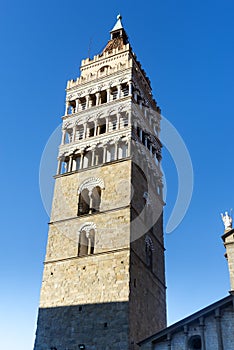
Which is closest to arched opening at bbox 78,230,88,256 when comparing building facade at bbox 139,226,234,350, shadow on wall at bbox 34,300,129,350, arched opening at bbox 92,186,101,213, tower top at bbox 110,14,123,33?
arched opening at bbox 92,186,101,213

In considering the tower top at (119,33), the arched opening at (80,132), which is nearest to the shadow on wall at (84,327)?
the arched opening at (80,132)

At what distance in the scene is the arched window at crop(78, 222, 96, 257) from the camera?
923 inches

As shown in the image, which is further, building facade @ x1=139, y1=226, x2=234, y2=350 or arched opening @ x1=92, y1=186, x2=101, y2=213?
arched opening @ x1=92, y1=186, x2=101, y2=213

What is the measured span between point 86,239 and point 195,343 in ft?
28.9

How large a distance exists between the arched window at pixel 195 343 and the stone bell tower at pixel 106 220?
10.1 feet

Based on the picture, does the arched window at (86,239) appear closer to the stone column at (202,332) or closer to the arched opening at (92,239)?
the arched opening at (92,239)

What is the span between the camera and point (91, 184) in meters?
25.8

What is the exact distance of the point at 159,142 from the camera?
31.5 metres

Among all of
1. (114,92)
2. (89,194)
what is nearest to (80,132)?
(114,92)

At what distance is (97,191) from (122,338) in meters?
9.64

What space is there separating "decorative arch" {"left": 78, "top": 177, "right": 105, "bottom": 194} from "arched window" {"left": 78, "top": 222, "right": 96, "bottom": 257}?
268cm

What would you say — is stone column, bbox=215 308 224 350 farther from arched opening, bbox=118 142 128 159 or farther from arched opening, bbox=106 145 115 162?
arched opening, bbox=106 145 115 162

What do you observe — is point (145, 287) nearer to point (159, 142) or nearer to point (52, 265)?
point (52, 265)

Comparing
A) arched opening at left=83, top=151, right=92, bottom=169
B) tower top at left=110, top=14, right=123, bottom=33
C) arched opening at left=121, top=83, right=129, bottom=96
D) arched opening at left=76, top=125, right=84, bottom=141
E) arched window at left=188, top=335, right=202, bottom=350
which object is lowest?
A: arched window at left=188, top=335, right=202, bottom=350
